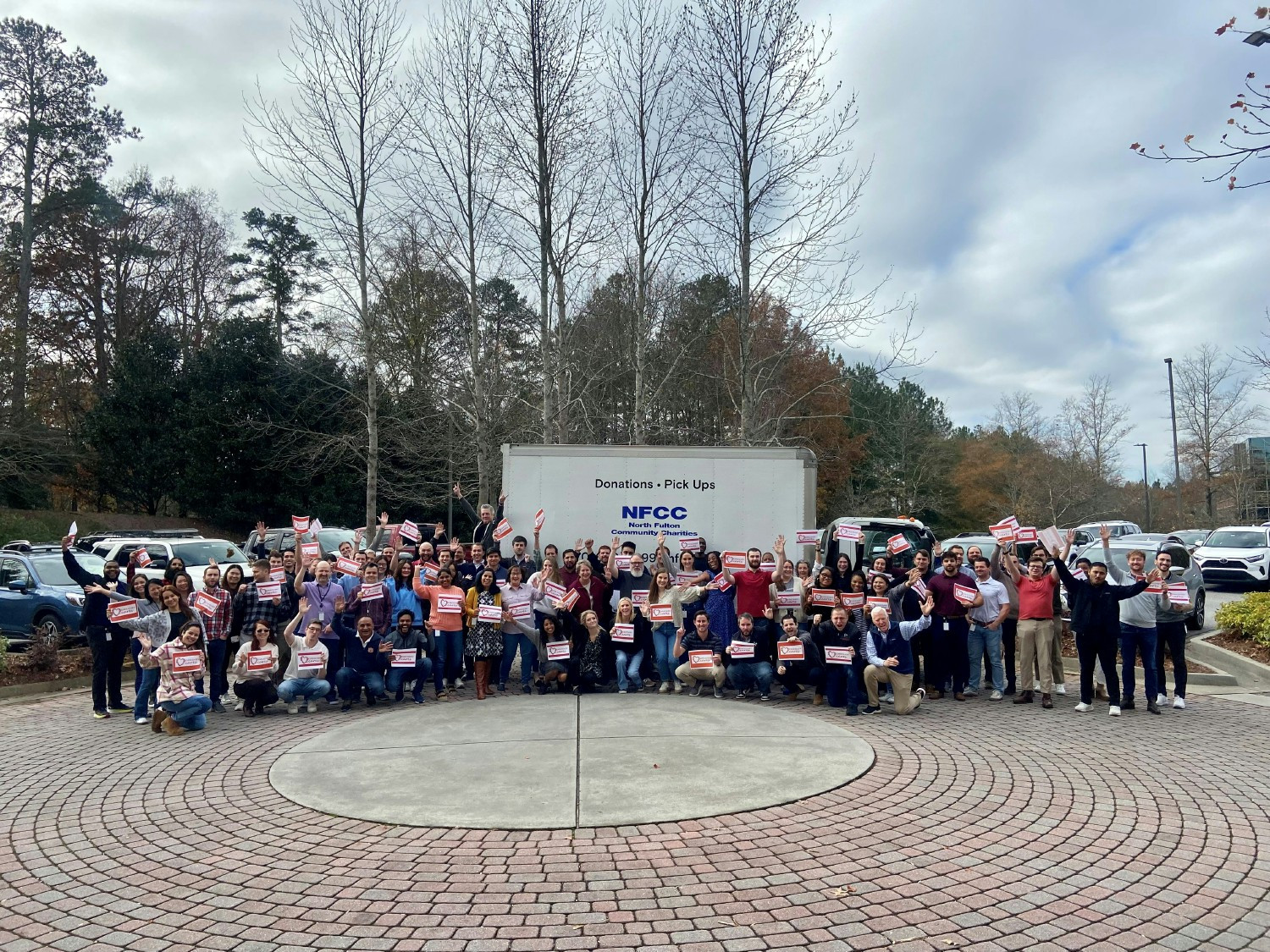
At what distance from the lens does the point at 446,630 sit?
10.4m

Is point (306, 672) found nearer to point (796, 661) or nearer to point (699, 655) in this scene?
point (699, 655)

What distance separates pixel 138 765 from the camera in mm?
7312

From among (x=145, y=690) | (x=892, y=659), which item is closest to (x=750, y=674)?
(x=892, y=659)

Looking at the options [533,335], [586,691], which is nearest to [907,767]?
[586,691]

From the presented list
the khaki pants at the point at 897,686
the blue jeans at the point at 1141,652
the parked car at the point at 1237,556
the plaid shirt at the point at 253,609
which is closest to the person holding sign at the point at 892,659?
the khaki pants at the point at 897,686

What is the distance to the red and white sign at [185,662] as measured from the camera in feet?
27.9

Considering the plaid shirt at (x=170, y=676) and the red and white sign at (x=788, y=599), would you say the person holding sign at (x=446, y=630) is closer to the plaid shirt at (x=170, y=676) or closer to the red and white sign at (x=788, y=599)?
the plaid shirt at (x=170, y=676)

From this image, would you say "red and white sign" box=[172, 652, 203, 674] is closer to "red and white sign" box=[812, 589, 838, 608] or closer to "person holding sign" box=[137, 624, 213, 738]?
"person holding sign" box=[137, 624, 213, 738]

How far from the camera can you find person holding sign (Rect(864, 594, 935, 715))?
30.5 feet

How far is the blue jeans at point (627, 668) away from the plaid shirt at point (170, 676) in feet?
15.9

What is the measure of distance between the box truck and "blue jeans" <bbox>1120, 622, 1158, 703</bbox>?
4.80 m

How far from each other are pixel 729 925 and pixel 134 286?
47.0m

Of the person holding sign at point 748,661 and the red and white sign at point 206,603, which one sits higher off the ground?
the red and white sign at point 206,603

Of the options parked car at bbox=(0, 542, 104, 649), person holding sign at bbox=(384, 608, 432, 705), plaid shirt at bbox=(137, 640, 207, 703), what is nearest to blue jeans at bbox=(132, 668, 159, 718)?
plaid shirt at bbox=(137, 640, 207, 703)
